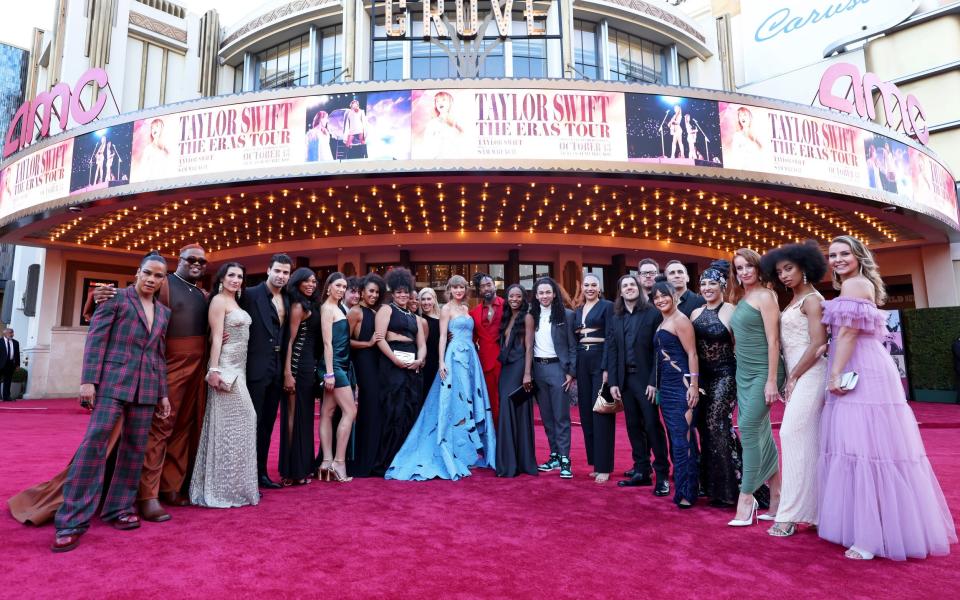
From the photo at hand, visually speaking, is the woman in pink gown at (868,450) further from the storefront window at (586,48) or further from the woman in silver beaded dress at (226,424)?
the storefront window at (586,48)

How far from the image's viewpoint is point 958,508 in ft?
12.3

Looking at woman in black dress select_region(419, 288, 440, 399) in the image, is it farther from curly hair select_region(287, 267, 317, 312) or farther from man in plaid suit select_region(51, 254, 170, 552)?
man in plaid suit select_region(51, 254, 170, 552)

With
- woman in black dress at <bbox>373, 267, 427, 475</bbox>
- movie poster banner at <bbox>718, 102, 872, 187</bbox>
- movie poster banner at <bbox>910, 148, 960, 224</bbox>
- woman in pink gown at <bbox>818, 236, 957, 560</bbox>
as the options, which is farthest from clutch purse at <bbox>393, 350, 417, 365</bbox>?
movie poster banner at <bbox>910, 148, 960, 224</bbox>

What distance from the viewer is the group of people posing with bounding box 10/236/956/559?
2.90 m

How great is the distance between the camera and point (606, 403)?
181 inches

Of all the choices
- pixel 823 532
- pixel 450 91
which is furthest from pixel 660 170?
pixel 823 532

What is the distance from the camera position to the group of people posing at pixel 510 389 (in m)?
2.90

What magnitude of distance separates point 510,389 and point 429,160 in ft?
19.5

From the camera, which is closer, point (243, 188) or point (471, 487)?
point (471, 487)

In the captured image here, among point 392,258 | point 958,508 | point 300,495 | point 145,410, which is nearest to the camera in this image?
point 145,410

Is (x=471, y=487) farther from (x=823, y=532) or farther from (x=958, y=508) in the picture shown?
(x=958, y=508)

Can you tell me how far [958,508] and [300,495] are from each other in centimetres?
490

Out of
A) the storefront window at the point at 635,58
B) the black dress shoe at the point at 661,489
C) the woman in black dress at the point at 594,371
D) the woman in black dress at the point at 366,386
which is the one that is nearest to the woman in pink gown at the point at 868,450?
the black dress shoe at the point at 661,489

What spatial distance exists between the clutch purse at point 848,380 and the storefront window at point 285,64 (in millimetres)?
21327
